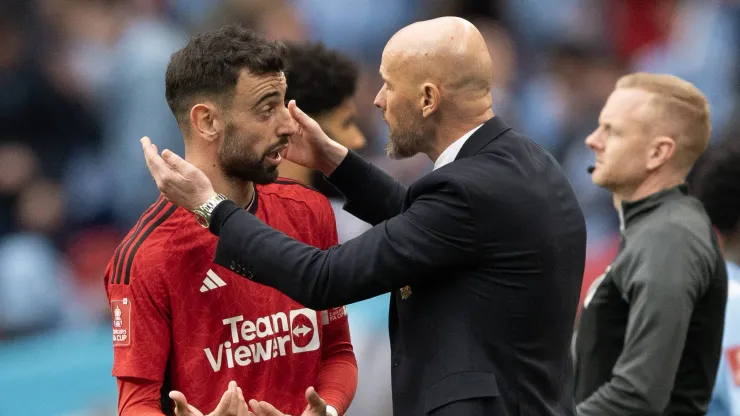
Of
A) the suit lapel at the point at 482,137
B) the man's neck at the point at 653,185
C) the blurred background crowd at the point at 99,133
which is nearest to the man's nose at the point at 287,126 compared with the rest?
the suit lapel at the point at 482,137

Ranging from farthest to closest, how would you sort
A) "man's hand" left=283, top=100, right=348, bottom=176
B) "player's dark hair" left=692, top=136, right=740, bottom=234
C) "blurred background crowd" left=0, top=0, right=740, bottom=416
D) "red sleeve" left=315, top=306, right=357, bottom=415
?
"blurred background crowd" left=0, top=0, right=740, bottom=416 → "player's dark hair" left=692, top=136, right=740, bottom=234 → "man's hand" left=283, top=100, right=348, bottom=176 → "red sleeve" left=315, top=306, right=357, bottom=415

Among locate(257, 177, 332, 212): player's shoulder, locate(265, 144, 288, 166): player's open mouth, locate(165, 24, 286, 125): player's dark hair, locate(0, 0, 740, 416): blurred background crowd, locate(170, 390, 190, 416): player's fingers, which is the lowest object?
locate(170, 390, 190, 416): player's fingers

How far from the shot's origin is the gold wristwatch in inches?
108

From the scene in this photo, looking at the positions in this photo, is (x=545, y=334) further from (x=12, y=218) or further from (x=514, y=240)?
(x=12, y=218)

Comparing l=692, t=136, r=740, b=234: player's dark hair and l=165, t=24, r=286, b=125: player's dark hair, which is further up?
l=165, t=24, r=286, b=125: player's dark hair

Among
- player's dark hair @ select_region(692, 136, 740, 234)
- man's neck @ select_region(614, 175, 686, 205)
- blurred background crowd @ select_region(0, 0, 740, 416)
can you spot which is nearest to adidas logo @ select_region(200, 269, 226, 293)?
blurred background crowd @ select_region(0, 0, 740, 416)

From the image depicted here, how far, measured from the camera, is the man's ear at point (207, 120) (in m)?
2.92

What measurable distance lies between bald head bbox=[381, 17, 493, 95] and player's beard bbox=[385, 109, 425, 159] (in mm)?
119

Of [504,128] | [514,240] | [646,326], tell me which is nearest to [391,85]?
[504,128]

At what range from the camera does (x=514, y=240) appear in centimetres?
280

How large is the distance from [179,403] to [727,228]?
2.59 m

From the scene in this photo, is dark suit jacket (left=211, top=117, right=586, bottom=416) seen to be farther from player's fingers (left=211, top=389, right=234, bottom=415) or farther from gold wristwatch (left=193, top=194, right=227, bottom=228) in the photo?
player's fingers (left=211, top=389, right=234, bottom=415)

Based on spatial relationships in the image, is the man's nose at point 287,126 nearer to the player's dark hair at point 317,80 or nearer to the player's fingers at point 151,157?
the player's fingers at point 151,157

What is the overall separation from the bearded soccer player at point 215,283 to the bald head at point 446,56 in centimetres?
37
